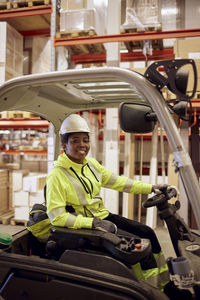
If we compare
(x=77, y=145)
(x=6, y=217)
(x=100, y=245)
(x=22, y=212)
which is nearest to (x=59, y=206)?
(x=100, y=245)

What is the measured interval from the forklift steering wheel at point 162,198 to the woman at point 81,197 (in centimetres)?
22

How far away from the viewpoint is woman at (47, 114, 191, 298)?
80.5 inches

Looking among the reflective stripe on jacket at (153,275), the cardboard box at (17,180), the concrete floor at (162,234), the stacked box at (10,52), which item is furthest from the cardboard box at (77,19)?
the reflective stripe on jacket at (153,275)

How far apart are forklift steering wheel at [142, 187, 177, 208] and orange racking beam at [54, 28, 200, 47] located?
10.1 ft

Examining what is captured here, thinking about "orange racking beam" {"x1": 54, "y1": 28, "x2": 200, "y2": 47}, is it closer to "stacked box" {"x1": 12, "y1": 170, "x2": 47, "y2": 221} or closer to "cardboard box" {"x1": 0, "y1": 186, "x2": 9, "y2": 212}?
"stacked box" {"x1": 12, "y1": 170, "x2": 47, "y2": 221}

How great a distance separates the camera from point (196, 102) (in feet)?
15.2

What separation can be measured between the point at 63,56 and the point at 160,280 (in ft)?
15.5

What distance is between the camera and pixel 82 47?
5559 millimetres

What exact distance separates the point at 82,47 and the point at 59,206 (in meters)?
4.31

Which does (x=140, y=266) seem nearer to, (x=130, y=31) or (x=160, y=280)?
(x=160, y=280)

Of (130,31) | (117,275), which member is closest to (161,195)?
(117,275)

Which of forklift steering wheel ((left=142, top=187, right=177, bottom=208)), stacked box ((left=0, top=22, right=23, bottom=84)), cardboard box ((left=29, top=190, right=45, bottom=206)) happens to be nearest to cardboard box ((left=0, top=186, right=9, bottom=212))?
cardboard box ((left=29, top=190, right=45, bottom=206))

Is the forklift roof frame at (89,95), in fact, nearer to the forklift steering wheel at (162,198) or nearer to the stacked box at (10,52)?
the forklift steering wheel at (162,198)

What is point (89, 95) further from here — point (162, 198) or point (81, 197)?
point (162, 198)
